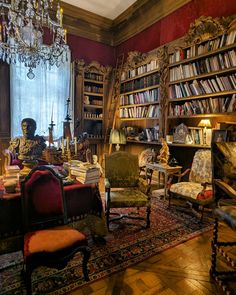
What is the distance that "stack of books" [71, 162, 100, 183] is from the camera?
228 centimetres

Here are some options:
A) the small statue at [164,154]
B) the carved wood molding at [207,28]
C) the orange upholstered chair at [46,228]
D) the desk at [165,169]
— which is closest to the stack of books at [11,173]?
the orange upholstered chair at [46,228]

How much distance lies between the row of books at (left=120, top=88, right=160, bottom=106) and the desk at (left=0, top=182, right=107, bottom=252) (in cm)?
275

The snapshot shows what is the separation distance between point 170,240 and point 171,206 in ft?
3.46

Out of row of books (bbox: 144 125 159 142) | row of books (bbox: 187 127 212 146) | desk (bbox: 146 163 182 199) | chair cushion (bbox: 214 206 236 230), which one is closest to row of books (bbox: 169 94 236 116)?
row of books (bbox: 187 127 212 146)

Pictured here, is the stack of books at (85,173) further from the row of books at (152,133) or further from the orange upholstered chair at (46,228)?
the row of books at (152,133)

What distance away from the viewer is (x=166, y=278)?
5.97 feet

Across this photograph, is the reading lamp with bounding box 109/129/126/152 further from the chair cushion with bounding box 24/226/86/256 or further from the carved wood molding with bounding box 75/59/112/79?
the chair cushion with bounding box 24/226/86/256

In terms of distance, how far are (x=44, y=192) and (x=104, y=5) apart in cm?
457

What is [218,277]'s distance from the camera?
1.80 metres

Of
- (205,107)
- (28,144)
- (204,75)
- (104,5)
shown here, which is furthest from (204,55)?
(28,144)

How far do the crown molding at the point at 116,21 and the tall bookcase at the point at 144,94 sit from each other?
701 millimetres

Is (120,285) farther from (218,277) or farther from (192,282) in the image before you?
(218,277)

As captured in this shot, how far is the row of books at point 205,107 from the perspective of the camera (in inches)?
123

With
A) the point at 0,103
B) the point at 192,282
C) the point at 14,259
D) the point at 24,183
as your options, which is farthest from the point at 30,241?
the point at 0,103
